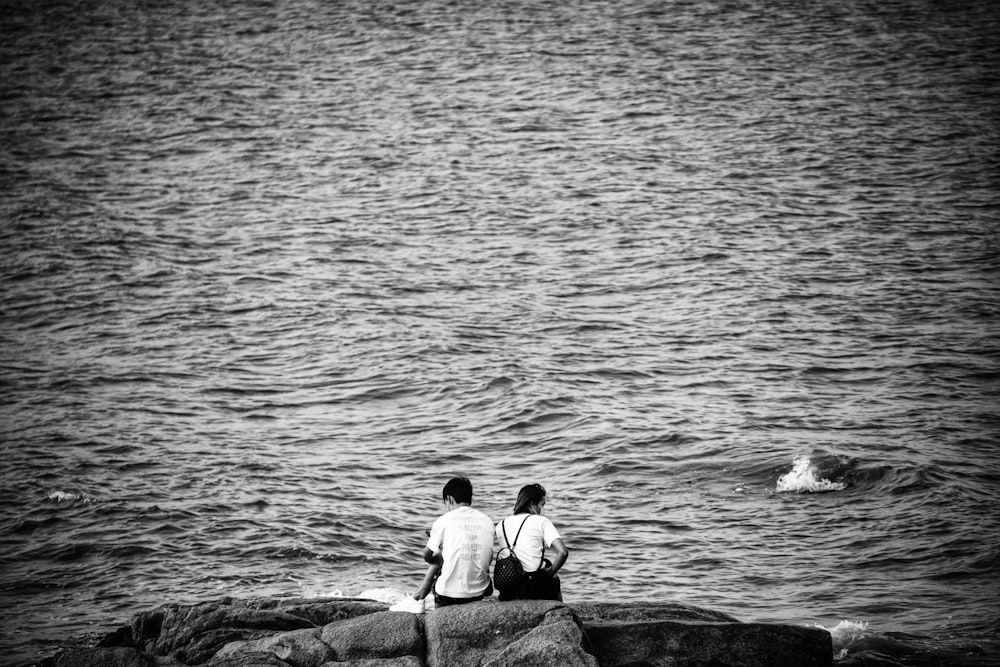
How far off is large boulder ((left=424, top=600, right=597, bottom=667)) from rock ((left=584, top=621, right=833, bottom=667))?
0.61m

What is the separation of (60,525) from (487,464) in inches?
363

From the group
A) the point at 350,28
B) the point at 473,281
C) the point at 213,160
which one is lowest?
the point at 473,281

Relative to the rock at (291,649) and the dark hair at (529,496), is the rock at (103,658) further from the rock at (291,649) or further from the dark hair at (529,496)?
the dark hair at (529,496)

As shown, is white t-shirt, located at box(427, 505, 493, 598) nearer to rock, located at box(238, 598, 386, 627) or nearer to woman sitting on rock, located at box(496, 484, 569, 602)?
woman sitting on rock, located at box(496, 484, 569, 602)

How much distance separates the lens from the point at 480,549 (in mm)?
11336

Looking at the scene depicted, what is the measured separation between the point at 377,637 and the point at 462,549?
1.32m

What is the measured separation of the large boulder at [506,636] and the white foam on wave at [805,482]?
39.3ft

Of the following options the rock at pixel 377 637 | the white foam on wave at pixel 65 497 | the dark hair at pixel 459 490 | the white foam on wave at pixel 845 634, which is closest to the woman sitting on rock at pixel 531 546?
the dark hair at pixel 459 490

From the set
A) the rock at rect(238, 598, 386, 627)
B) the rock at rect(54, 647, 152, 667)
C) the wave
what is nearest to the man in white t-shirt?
the rock at rect(238, 598, 386, 627)

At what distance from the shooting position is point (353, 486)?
22859 millimetres

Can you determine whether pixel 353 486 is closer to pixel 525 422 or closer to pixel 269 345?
pixel 525 422

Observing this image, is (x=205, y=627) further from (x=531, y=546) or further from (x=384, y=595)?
(x=384, y=595)

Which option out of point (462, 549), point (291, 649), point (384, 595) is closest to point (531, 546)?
point (462, 549)

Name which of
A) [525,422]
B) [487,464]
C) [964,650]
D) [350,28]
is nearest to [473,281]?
[525,422]
